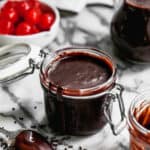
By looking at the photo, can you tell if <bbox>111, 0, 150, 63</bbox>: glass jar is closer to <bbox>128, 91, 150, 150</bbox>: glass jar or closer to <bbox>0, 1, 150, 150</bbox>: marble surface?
<bbox>0, 1, 150, 150</bbox>: marble surface

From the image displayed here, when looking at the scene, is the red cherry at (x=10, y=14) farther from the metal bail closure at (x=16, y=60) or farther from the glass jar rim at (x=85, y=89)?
the glass jar rim at (x=85, y=89)

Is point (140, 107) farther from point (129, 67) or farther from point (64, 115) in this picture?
point (129, 67)

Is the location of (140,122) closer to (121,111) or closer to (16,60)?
(121,111)

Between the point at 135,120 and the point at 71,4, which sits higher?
the point at 135,120

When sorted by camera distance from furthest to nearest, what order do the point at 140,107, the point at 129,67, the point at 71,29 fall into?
1. the point at 71,29
2. the point at 129,67
3. the point at 140,107

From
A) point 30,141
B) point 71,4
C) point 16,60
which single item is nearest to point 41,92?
point 16,60

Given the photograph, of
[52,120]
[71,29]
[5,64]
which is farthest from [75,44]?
[52,120]
